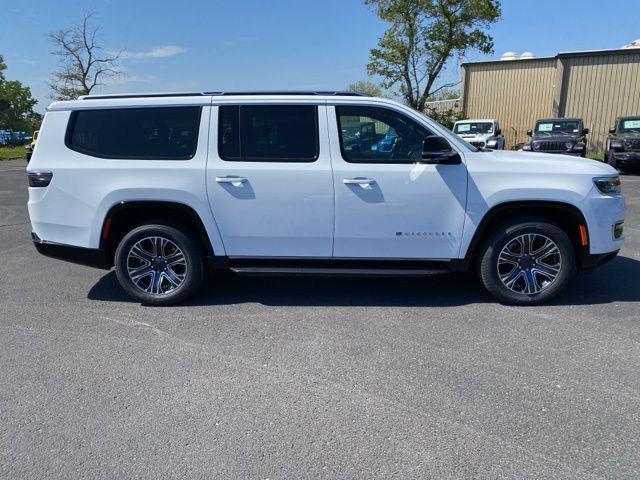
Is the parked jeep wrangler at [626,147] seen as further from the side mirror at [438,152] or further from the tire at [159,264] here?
the tire at [159,264]

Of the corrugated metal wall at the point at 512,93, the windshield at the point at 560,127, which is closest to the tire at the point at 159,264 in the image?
the windshield at the point at 560,127

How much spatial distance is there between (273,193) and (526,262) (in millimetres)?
2467

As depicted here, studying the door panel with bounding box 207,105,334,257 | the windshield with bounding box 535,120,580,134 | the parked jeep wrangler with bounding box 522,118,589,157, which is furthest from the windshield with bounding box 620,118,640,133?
the door panel with bounding box 207,105,334,257

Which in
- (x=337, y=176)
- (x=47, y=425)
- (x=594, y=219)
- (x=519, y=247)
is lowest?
(x=47, y=425)

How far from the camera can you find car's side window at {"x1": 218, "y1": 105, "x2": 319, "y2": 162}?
4.54 metres

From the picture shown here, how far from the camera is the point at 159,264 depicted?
4.78 meters

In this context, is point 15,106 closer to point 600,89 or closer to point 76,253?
point 600,89

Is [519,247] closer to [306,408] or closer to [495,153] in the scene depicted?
[495,153]

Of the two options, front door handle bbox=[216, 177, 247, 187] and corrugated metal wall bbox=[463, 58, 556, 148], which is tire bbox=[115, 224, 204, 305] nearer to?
front door handle bbox=[216, 177, 247, 187]

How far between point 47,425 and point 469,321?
3.29m

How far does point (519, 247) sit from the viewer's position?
181 inches

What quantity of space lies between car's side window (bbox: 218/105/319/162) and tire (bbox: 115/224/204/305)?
94 cm

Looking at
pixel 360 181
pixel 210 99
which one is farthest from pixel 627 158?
pixel 210 99

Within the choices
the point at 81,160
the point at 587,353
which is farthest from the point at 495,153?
the point at 81,160
